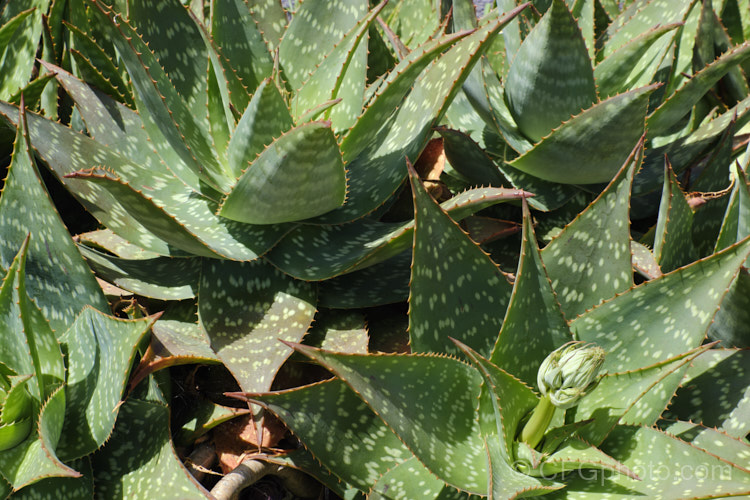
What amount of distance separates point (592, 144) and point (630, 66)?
0.90 feet

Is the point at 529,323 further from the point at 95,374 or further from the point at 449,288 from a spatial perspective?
the point at 95,374

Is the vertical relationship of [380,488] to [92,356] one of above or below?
below

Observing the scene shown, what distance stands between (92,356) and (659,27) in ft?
4.00

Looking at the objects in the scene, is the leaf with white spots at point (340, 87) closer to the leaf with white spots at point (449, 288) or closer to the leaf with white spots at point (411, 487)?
the leaf with white spots at point (449, 288)

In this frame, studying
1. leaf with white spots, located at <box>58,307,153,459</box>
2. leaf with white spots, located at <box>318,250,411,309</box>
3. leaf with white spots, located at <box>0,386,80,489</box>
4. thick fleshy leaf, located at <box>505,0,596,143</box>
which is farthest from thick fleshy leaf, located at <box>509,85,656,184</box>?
leaf with white spots, located at <box>0,386,80,489</box>

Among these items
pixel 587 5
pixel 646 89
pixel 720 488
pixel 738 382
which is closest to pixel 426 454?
pixel 720 488

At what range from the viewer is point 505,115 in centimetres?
150

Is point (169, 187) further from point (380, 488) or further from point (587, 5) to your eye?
point (587, 5)

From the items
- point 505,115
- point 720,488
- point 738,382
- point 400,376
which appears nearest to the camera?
point 720,488

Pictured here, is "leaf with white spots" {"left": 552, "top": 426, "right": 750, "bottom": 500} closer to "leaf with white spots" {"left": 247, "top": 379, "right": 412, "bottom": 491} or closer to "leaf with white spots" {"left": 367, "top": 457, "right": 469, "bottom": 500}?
"leaf with white spots" {"left": 367, "top": 457, "right": 469, "bottom": 500}

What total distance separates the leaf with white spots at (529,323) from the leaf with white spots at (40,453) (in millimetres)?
644

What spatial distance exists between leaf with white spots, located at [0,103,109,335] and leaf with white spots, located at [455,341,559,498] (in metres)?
0.70

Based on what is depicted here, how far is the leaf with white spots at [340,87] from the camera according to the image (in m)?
1.35

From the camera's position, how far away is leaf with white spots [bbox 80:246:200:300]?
130 centimetres
